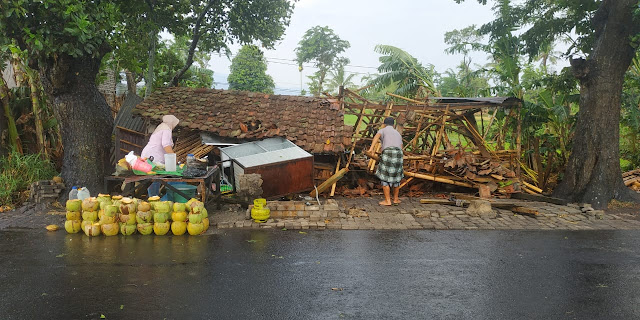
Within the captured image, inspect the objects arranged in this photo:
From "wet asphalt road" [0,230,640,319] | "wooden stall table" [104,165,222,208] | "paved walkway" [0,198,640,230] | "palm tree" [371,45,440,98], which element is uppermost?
"palm tree" [371,45,440,98]

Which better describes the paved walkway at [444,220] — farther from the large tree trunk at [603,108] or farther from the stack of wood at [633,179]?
the stack of wood at [633,179]

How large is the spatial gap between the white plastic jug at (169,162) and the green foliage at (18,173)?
3.79 metres

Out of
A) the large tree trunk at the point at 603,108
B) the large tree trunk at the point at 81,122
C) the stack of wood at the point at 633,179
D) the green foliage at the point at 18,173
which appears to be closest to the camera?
the green foliage at the point at 18,173

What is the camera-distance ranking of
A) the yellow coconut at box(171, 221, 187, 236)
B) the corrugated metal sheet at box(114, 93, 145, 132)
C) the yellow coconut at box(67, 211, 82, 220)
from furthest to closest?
1. the corrugated metal sheet at box(114, 93, 145, 132)
2. the yellow coconut at box(67, 211, 82, 220)
3. the yellow coconut at box(171, 221, 187, 236)

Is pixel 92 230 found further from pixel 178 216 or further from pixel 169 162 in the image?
pixel 169 162

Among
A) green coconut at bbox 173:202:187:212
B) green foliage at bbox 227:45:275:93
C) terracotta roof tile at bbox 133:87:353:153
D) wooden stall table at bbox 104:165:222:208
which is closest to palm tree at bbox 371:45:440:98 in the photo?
terracotta roof tile at bbox 133:87:353:153

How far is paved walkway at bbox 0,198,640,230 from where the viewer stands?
24.8ft

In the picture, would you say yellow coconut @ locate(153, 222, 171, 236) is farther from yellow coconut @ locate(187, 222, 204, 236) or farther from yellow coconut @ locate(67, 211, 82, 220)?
yellow coconut @ locate(67, 211, 82, 220)

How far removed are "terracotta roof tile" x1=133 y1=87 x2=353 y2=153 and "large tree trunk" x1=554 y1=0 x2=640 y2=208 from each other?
531 cm

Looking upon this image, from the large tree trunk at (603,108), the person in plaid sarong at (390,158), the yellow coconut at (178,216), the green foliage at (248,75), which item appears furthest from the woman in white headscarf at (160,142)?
the green foliage at (248,75)

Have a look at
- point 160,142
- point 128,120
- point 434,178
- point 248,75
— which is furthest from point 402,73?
point 248,75

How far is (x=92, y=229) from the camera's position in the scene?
6.71m

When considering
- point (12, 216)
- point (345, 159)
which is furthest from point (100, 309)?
point (345, 159)

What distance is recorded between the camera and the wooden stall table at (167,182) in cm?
734
